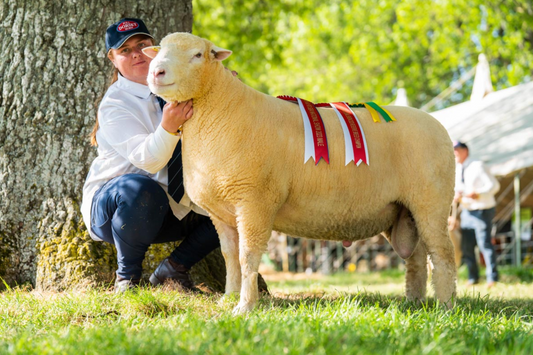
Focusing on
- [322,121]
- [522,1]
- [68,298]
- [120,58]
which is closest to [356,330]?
[322,121]

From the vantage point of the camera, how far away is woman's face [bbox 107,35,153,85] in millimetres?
3589

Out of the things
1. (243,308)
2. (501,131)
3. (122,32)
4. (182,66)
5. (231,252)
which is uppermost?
(501,131)

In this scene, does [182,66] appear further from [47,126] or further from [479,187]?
[479,187]

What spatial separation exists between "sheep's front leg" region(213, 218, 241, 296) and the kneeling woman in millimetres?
255

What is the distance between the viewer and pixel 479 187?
766cm

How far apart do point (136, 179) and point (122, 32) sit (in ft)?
3.07

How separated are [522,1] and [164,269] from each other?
12.9 metres

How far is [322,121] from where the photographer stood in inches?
132

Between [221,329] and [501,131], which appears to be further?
[501,131]

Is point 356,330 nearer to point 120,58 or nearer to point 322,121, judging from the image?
point 322,121

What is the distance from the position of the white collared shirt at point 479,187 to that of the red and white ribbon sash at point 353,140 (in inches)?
188

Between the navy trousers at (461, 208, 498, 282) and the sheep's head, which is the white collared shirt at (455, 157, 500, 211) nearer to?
the navy trousers at (461, 208, 498, 282)

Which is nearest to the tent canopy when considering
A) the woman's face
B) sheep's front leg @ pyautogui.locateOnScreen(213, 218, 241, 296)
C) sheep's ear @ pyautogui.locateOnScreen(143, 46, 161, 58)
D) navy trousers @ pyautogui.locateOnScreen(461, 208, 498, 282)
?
navy trousers @ pyautogui.locateOnScreen(461, 208, 498, 282)

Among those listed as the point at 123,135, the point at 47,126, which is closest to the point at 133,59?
the point at 123,135
